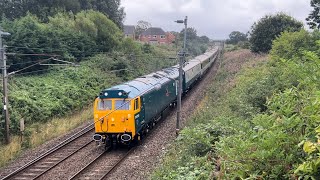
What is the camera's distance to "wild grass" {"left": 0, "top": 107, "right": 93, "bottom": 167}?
638 inches

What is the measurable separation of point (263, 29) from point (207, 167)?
35892 mm

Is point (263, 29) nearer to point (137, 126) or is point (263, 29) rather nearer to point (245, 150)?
point (137, 126)

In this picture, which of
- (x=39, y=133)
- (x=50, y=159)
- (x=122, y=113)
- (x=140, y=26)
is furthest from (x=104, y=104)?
(x=140, y=26)

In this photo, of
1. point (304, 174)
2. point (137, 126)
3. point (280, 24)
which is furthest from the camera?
point (280, 24)

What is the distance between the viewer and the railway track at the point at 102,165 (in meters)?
13.2

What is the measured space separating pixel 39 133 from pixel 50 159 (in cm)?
439

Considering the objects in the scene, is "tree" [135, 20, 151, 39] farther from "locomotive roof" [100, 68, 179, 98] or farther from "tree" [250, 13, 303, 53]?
"locomotive roof" [100, 68, 179, 98]

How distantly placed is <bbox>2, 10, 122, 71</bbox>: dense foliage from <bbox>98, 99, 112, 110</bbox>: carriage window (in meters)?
8.69

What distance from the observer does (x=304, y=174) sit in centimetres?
467

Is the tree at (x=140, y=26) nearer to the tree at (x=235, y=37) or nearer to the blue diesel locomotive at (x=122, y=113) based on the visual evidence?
the tree at (x=235, y=37)

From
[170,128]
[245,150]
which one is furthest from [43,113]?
[245,150]

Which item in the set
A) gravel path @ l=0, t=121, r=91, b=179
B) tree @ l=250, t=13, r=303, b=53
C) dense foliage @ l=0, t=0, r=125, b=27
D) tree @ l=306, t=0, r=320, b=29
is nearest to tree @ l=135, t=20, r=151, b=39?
dense foliage @ l=0, t=0, r=125, b=27

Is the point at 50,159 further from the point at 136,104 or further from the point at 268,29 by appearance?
the point at 268,29

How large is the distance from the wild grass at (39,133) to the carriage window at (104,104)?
15.1 feet
